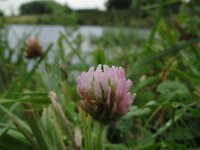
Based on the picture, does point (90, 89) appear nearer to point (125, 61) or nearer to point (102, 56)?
point (102, 56)

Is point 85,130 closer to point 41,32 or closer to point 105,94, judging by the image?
point 105,94

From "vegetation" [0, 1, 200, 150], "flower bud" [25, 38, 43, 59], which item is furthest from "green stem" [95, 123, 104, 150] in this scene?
"flower bud" [25, 38, 43, 59]

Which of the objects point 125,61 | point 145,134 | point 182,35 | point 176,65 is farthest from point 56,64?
point 125,61

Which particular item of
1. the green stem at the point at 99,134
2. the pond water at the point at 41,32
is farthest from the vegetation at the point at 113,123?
the pond water at the point at 41,32

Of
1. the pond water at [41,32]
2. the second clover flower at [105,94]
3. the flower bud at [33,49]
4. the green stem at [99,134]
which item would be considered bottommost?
the green stem at [99,134]

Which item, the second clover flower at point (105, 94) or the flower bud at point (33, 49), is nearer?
the second clover flower at point (105, 94)

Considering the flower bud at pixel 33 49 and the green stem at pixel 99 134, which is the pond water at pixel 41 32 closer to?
the flower bud at pixel 33 49
